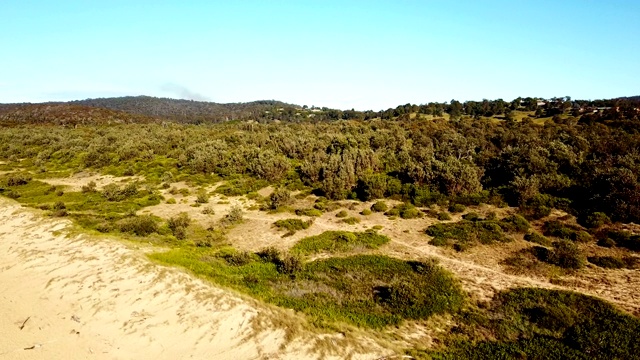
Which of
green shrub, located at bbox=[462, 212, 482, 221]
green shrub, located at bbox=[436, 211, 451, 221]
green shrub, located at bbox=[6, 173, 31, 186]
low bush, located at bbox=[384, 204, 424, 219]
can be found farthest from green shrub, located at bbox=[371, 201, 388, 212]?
green shrub, located at bbox=[6, 173, 31, 186]

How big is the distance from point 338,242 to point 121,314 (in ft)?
37.1

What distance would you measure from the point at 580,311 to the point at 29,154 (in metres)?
73.3

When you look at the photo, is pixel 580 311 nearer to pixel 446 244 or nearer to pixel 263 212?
pixel 446 244

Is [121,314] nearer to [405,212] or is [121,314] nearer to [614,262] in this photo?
[405,212]

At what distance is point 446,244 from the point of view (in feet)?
65.8

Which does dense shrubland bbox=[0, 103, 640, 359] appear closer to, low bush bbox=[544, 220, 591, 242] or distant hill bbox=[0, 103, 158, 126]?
low bush bbox=[544, 220, 591, 242]

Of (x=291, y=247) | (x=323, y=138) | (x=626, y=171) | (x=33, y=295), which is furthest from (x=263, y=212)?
(x=323, y=138)

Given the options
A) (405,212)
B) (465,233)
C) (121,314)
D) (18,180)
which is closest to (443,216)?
(405,212)

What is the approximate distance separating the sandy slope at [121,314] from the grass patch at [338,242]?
6.87m

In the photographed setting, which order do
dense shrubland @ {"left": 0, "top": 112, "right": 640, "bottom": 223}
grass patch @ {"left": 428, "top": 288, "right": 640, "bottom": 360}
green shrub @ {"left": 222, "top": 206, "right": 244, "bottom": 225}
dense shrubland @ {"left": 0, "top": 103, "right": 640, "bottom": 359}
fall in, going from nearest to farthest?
grass patch @ {"left": 428, "top": 288, "right": 640, "bottom": 360}, dense shrubland @ {"left": 0, "top": 103, "right": 640, "bottom": 359}, green shrub @ {"left": 222, "top": 206, "right": 244, "bottom": 225}, dense shrubland @ {"left": 0, "top": 112, "right": 640, "bottom": 223}

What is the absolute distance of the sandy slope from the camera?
35.2 ft

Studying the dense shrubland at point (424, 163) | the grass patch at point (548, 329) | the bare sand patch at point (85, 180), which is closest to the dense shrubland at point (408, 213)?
the grass patch at point (548, 329)

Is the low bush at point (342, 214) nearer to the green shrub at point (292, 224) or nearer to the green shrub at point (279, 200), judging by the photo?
the green shrub at point (292, 224)

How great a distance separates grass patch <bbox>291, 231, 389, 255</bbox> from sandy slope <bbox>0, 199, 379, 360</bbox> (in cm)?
687
